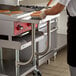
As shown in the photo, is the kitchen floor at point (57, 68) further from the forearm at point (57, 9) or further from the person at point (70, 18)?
the forearm at point (57, 9)

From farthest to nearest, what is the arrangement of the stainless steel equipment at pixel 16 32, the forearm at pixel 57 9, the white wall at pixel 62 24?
the white wall at pixel 62 24, the stainless steel equipment at pixel 16 32, the forearm at pixel 57 9

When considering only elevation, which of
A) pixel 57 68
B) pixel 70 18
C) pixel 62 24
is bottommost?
pixel 57 68

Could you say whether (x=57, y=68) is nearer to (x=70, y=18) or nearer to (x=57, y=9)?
(x=70, y=18)

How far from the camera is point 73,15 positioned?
171 cm

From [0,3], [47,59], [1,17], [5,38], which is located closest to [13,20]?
[1,17]

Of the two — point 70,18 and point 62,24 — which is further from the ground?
point 70,18

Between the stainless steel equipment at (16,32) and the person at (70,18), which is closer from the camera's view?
the person at (70,18)

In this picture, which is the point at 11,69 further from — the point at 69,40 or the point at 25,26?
the point at 69,40

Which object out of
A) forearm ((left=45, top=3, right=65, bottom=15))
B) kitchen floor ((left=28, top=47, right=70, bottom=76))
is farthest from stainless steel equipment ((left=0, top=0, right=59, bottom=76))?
kitchen floor ((left=28, top=47, right=70, bottom=76))

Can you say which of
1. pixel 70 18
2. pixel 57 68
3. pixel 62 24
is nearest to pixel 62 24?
pixel 62 24

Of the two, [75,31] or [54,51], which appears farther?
[54,51]

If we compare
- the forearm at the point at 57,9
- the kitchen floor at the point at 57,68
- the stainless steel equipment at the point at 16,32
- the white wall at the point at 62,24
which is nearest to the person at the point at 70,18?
the forearm at the point at 57,9

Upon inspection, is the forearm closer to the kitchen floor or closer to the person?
the person

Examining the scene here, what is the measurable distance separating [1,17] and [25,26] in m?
0.27
